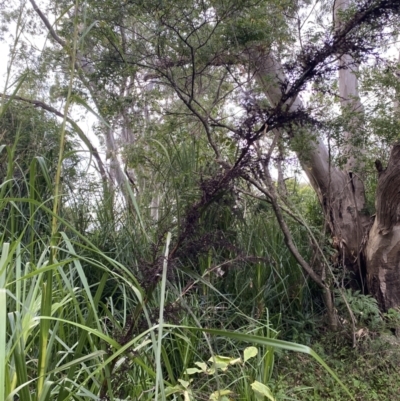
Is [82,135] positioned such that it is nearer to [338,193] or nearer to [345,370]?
[345,370]

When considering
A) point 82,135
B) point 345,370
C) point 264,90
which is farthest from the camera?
point 264,90

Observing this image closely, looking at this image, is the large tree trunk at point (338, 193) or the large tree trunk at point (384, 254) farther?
the large tree trunk at point (338, 193)

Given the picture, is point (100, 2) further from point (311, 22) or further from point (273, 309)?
point (273, 309)

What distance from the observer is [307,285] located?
354 centimetres

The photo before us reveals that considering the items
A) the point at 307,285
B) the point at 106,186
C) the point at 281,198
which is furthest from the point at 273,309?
the point at 106,186

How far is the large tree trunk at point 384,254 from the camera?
3719 millimetres

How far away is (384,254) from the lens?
3902 mm

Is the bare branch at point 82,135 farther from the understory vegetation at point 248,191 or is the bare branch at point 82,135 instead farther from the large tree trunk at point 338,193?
the large tree trunk at point 338,193

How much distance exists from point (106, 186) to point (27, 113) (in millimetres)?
1244

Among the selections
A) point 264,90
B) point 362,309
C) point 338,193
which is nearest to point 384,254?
point 362,309

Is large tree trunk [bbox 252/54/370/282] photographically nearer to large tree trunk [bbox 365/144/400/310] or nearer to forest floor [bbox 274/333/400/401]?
large tree trunk [bbox 365/144/400/310]

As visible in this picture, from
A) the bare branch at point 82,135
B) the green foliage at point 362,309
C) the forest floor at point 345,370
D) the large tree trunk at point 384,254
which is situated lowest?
the forest floor at point 345,370

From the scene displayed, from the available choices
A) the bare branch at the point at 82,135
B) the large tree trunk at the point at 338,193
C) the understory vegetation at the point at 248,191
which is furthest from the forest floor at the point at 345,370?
the bare branch at the point at 82,135

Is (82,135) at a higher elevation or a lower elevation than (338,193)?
lower
